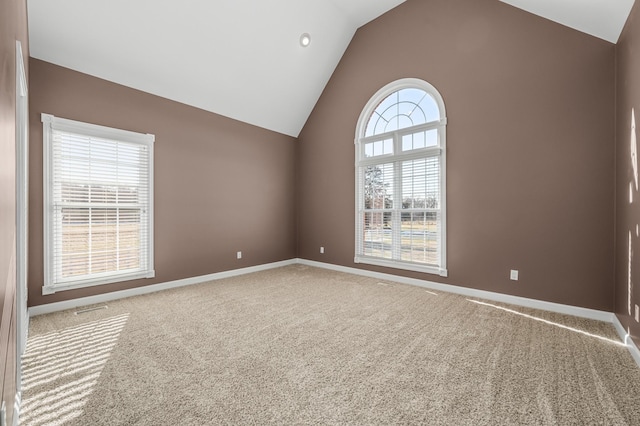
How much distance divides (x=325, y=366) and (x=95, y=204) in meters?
3.26

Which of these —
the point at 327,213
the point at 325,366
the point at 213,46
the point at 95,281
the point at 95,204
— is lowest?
the point at 325,366

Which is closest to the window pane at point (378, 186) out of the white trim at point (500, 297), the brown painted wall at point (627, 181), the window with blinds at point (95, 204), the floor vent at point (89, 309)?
the white trim at point (500, 297)

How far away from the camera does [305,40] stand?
4457 millimetres

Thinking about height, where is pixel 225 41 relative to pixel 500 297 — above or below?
above

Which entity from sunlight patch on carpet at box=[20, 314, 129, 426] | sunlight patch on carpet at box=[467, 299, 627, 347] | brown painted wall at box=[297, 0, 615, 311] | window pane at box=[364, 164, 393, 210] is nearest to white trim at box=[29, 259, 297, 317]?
sunlight patch on carpet at box=[20, 314, 129, 426]

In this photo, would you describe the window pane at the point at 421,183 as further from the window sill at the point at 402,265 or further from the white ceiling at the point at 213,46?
the white ceiling at the point at 213,46

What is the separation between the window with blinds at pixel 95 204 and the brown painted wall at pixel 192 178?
0.09 m

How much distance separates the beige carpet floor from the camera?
1597 mm

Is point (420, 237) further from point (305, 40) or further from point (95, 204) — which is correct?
point (95, 204)

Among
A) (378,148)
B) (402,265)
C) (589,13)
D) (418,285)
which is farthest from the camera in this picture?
(378,148)

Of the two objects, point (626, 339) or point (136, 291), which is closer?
point (626, 339)

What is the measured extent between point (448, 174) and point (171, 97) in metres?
3.95

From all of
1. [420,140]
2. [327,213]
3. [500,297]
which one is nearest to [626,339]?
[500,297]

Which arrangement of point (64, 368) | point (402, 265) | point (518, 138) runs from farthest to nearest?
point (402, 265)
point (518, 138)
point (64, 368)
